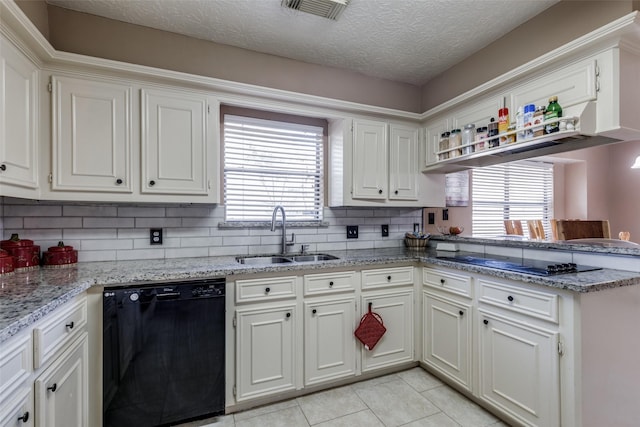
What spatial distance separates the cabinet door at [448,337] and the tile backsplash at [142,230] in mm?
974

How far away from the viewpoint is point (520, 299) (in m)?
1.70

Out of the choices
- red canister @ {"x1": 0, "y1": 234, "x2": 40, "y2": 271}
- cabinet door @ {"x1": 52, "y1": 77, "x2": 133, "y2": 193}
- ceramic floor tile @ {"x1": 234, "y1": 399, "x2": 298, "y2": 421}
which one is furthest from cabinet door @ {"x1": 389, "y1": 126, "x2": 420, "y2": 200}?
red canister @ {"x1": 0, "y1": 234, "x2": 40, "y2": 271}

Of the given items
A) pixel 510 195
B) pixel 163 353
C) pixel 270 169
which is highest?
pixel 270 169

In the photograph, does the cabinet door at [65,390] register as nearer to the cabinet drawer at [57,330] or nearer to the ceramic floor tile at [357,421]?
the cabinet drawer at [57,330]

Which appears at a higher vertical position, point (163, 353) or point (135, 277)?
point (135, 277)

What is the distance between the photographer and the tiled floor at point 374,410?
6.07 ft

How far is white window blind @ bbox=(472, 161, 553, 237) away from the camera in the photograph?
442 cm

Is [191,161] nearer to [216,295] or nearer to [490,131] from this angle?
[216,295]

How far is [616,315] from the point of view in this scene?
5.05 feet

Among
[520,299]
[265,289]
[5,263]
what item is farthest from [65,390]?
[520,299]

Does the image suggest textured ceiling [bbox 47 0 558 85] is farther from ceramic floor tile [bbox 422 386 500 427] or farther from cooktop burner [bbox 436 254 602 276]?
ceramic floor tile [bbox 422 386 500 427]

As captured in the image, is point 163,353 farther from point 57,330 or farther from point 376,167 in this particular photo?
point 376,167

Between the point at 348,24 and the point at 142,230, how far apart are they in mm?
2130

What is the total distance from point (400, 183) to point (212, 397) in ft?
7.31
